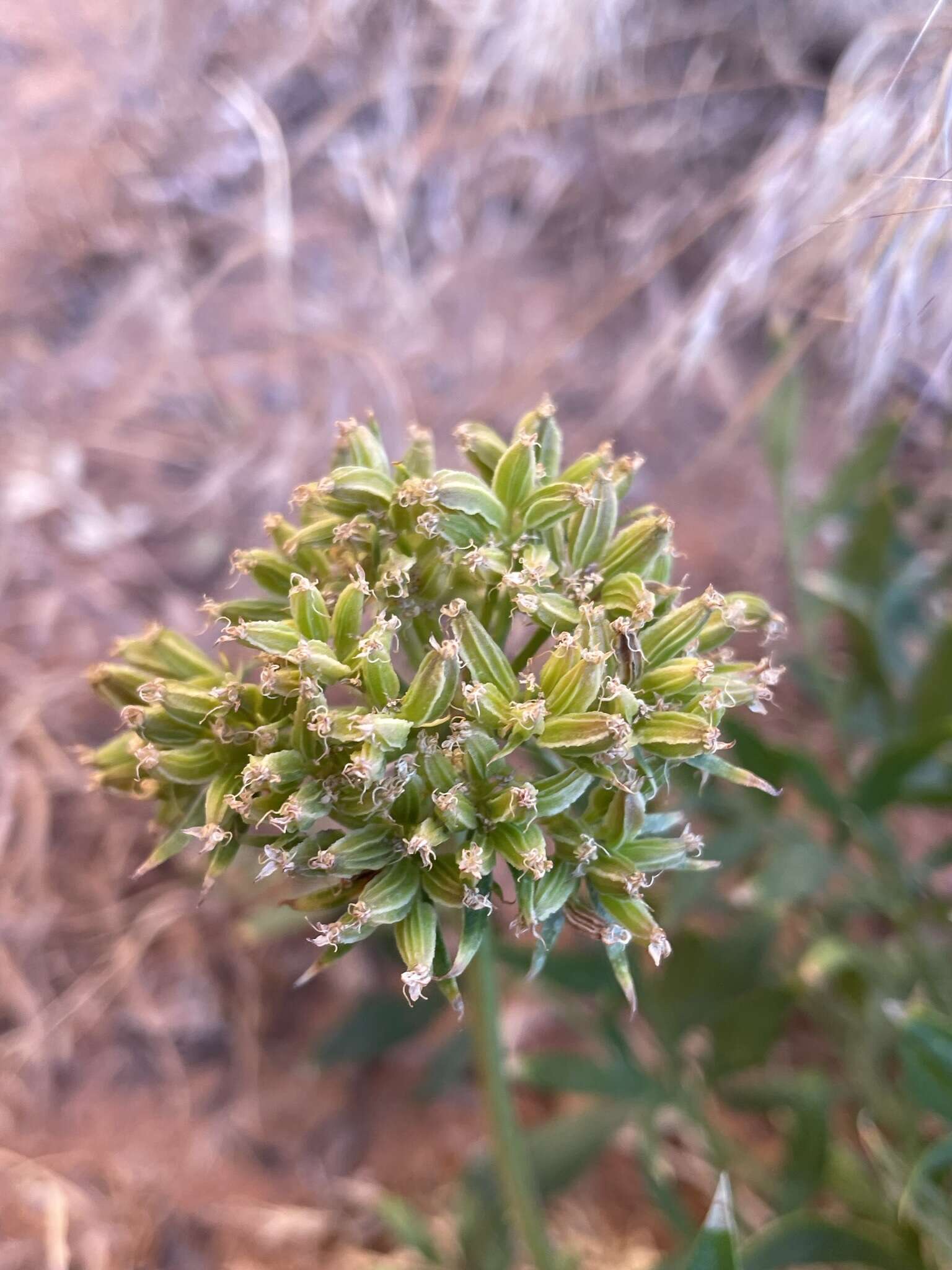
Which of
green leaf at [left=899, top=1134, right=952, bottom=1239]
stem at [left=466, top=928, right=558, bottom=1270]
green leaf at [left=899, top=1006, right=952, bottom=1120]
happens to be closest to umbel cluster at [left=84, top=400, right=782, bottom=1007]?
stem at [left=466, top=928, right=558, bottom=1270]

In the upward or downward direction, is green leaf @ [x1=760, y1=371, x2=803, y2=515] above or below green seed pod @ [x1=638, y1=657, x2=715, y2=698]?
above

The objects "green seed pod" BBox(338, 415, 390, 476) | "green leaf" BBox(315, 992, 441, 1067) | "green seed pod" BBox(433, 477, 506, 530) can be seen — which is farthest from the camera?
"green leaf" BBox(315, 992, 441, 1067)

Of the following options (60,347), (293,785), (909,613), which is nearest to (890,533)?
(909,613)

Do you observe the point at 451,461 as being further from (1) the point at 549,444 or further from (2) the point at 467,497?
(2) the point at 467,497

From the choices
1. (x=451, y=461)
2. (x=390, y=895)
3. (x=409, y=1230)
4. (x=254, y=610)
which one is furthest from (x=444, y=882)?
(x=451, y=461)

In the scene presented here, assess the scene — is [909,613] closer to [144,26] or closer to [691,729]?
[691,729]

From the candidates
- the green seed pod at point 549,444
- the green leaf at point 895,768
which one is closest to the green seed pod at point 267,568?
the green seed pod at point 549,444

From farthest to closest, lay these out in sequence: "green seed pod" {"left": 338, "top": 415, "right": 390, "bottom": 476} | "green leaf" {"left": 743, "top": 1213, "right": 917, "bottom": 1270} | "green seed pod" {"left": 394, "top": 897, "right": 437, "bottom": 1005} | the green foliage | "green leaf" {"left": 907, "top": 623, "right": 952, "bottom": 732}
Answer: "green leaf" {"left": 907, "top": 623, "right": 952, "bottom": 732} < the green foliage < "green leaf" {"left": 743, "top": 1213, "right": 917, "bottom": 1270} < "green seed pod" {"left": 338, "top": 415, "right": 390, "bottom": 476} < "green seed pod" {"left": 394, "top": 897, "right": 437, "bottom": 1005}

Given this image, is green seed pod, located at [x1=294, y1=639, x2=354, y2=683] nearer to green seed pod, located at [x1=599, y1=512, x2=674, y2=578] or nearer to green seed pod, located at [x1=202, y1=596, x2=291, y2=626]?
green seed pod, located at [x1=202, y1=596, x2=291, y2=626]
